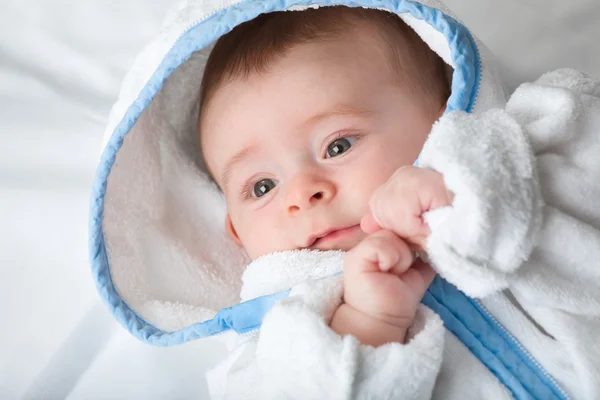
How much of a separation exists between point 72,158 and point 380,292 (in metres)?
0.89

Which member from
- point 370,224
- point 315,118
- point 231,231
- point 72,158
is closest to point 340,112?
point 315,118

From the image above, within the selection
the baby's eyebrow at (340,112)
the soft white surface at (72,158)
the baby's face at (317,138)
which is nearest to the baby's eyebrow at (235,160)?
the baby's face at (317,138)

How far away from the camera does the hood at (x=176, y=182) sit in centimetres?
105

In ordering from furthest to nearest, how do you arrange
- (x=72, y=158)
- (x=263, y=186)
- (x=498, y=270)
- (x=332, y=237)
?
1. (x=72, y=158)
2. (x=263, y=186)
3. (x=332, y=237)
4. (x=498, y=270)

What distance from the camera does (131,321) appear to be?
1188 mm

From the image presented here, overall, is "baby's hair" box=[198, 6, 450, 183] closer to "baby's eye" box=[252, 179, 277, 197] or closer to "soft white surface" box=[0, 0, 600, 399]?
"baby's eye" box=[252, 179, 277, 197]

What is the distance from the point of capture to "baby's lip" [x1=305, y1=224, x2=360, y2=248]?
41.2 inches

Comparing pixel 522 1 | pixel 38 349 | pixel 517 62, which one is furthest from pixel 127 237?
pixel 522 1

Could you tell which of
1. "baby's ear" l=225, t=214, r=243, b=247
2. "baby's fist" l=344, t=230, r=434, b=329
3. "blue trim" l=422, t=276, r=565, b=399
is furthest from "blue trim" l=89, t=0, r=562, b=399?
"baby's ear" l=225, t=214, r=243, b=247

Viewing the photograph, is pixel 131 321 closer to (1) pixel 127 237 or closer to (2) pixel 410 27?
(1) pixel 127 237

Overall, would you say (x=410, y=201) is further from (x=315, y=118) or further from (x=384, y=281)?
(x=315, y=118)

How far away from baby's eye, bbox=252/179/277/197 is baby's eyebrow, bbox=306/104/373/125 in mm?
132

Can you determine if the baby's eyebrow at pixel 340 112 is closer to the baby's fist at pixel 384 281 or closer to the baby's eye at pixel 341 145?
the baby's eye at pixel 341 145

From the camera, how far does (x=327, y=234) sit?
3.49ft
